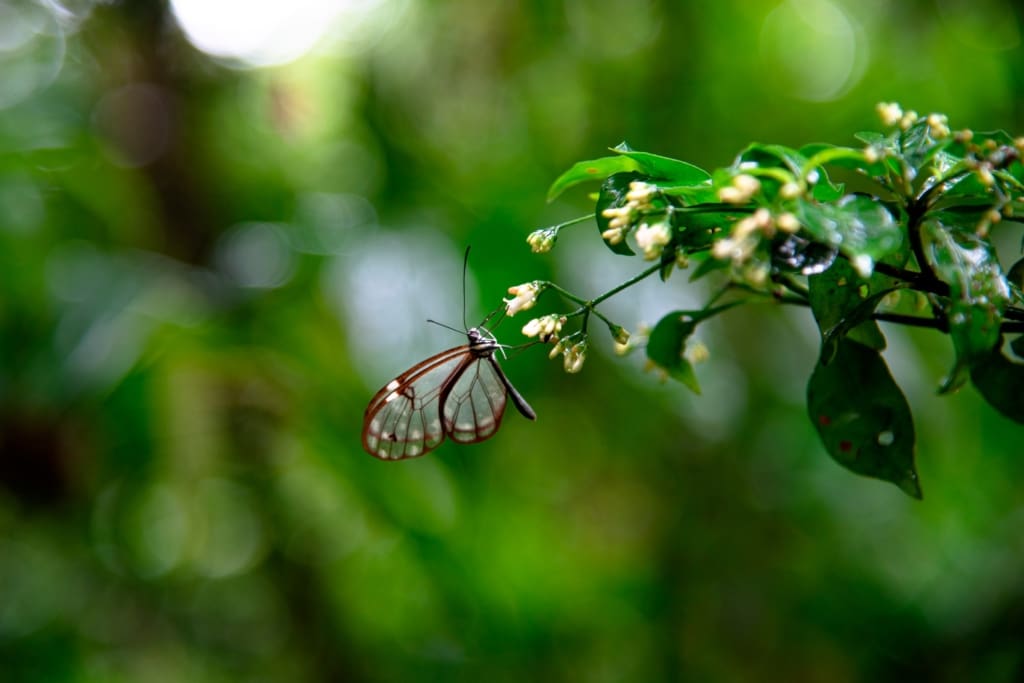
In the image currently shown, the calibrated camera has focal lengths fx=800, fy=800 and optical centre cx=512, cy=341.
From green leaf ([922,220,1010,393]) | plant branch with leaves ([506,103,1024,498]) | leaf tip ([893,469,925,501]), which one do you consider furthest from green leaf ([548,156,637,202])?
leaf tip ([893,469,925,501])

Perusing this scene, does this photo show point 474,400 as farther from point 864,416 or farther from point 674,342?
point 864,416

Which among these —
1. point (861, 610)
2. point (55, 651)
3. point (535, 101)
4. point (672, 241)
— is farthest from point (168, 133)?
point (861, 610)

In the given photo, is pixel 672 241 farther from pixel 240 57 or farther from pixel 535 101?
pixel 240 57

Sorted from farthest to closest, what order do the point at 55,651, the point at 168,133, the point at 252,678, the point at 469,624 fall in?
1. the point at 252,678
2. the point at 168,133
3. the point at 55,651
4. the point at 469,624

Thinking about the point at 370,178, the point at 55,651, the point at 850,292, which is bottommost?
the point at 55,651

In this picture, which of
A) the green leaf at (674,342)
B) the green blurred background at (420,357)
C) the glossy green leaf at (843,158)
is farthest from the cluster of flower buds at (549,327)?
the green blurred background at (420,357)

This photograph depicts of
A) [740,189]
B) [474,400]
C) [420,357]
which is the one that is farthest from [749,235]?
[420,357]
